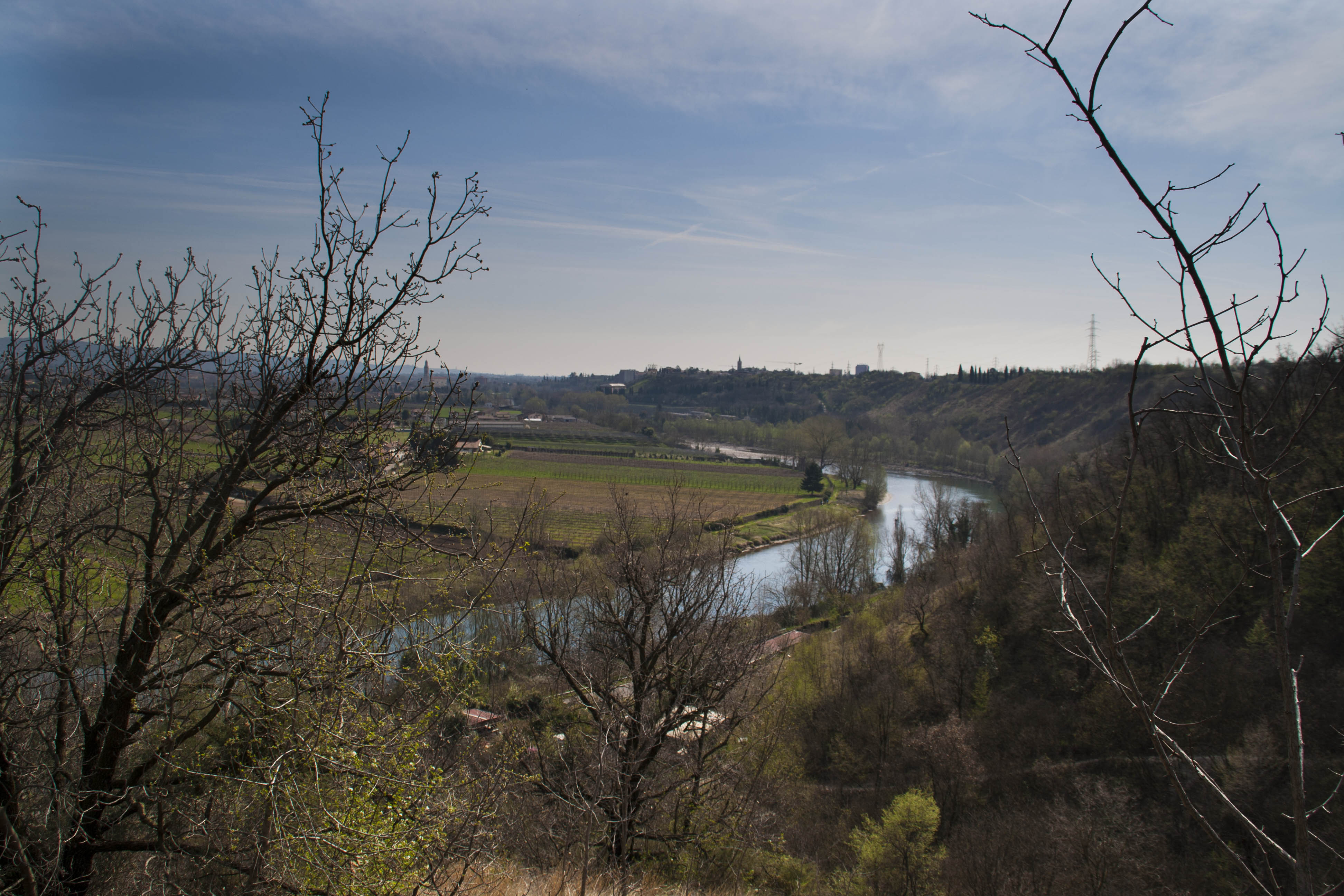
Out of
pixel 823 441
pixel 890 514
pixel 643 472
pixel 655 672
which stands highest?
pixel 823 441

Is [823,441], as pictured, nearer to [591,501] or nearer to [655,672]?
[591,501]

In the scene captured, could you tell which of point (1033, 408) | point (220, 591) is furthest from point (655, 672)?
point (1033, 408)

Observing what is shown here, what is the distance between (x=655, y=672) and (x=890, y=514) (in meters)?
48.1

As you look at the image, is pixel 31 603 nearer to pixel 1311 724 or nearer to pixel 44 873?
pixel 44 873

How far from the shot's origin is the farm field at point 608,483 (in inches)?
1601

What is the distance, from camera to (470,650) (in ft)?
16.5

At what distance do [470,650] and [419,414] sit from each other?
170cm

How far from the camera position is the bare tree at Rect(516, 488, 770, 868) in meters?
8.58

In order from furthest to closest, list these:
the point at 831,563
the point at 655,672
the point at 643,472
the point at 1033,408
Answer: the point at 1033,408 → the point at 643,472 → the point at 831,563 → the point at 655,672

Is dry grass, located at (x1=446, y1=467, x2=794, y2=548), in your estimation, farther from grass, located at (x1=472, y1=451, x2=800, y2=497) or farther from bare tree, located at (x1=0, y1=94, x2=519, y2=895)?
bare tree, located at (x1=0, y1=94, x2=519, y2=895)

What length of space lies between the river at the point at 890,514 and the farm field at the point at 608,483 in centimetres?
334

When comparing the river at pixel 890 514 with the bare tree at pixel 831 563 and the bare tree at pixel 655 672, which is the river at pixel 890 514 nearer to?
the bare tree at pixel 831 563

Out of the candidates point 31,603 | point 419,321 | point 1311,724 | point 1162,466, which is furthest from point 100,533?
point 1162,466

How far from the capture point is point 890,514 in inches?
2154
